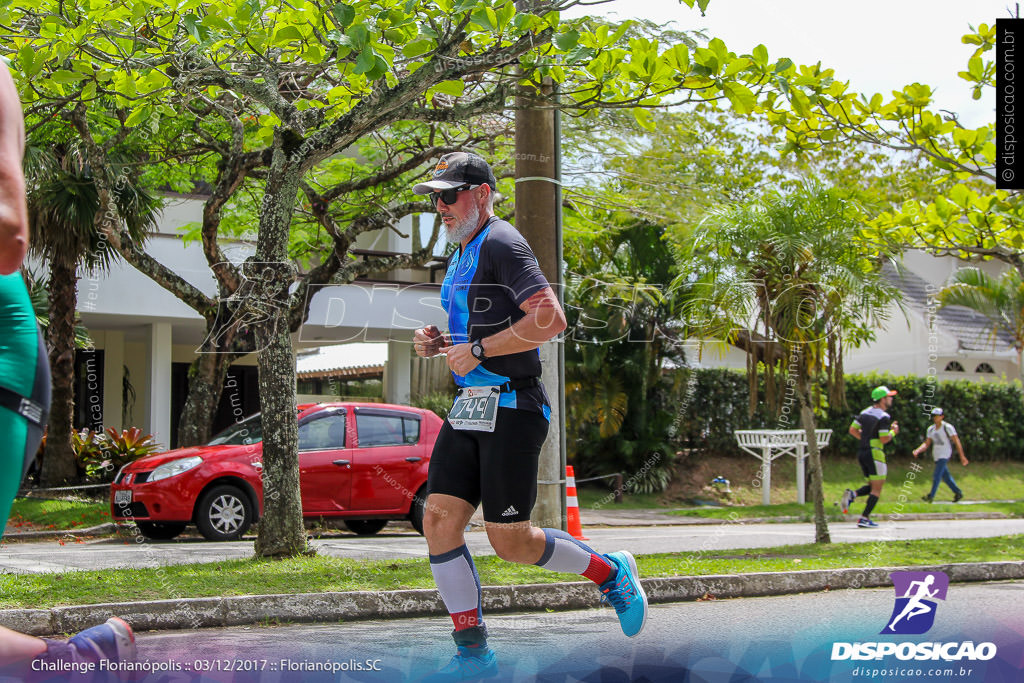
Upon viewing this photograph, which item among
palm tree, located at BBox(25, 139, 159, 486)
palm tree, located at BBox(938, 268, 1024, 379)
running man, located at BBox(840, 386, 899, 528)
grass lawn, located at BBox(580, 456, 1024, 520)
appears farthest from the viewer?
palm tree, located at BBox(938, 268, 1024, 379)

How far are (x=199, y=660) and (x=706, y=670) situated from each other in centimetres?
219

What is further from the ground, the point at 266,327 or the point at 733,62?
the point at 733,62

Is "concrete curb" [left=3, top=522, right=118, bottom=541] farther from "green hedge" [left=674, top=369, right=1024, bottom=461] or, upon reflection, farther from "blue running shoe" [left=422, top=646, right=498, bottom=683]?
"green hedge" [left=674, top=369, right=1024, bottom=461]

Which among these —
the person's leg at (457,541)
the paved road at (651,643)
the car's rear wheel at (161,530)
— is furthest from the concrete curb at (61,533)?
the person's leg at (457,541)

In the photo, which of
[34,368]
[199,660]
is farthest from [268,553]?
[34,368]

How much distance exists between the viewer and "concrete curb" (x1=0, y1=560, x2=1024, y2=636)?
19.4 ft

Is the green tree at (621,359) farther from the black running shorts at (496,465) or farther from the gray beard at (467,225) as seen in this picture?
the black running shorts at (496,465)

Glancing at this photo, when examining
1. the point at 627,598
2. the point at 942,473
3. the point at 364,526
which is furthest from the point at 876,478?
the point at 627,598

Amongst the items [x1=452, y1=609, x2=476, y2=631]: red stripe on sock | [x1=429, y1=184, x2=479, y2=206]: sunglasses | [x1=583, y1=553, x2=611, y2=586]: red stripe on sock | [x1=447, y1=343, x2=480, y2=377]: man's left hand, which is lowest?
[x1=452, y1=609, x2=476, y2=631]: red stripe on sock

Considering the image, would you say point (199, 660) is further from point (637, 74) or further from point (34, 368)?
point (637, 74)

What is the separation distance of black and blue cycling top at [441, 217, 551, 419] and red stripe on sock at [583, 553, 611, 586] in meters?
0.61

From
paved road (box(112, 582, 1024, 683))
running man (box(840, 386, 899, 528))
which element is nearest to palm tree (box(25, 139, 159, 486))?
paved road (box(112, 582, 1024, 683))

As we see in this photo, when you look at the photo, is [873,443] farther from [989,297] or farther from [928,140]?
[989,297]

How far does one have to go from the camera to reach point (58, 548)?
1132cm
